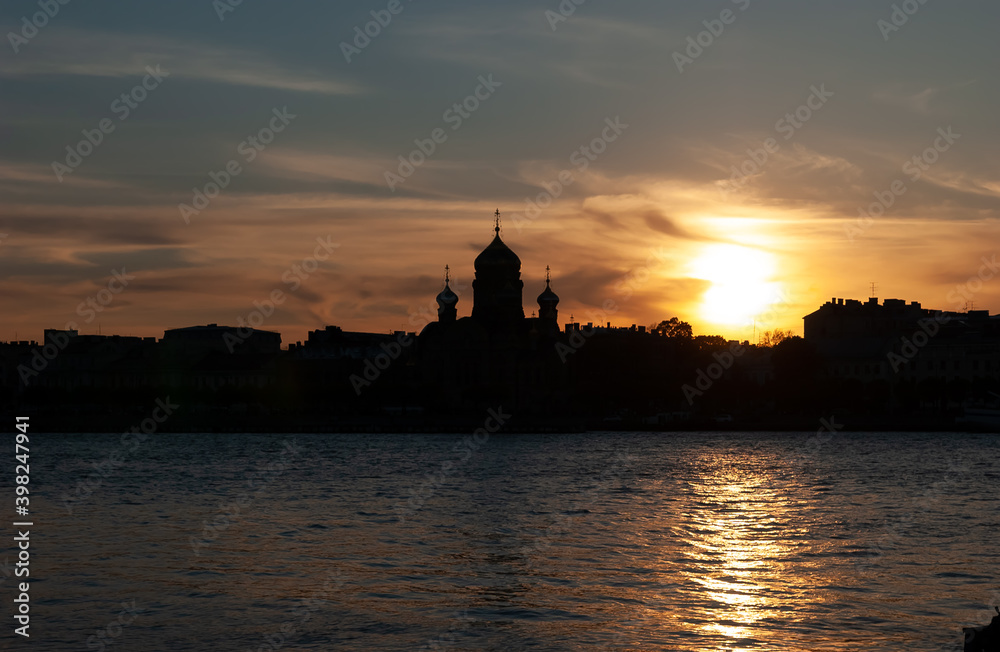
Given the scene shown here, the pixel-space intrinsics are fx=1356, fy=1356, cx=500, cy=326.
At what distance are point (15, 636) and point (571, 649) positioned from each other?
790 centimetres

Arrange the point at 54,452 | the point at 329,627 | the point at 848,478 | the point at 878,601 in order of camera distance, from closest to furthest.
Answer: the point at 329,627, the point at 878,601, the point at 848,478, the point at 54,452

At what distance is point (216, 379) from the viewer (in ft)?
425

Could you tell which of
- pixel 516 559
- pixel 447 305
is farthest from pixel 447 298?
pixel 516 559

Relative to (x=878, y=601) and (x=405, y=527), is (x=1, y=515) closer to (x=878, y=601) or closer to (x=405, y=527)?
(x=405, y=527)

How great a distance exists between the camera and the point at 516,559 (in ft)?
87.5

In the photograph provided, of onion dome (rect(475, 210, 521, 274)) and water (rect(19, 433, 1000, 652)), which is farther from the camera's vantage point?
onion dome (rect(475, 210, 521, 274))

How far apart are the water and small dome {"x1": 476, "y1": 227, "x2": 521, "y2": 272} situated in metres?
58.4

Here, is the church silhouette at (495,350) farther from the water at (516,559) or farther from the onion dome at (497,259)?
the water at (516,559)

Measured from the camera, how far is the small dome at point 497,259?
111 metres

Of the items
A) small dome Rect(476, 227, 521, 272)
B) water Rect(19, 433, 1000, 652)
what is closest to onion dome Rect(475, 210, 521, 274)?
small dome Rect(476, 227, 521, 272)

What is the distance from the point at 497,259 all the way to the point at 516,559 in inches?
3343

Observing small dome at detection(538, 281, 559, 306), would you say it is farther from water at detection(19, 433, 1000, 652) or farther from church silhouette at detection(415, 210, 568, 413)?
water at detection(19, 433, 1000, 652)

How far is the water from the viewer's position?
777 inches

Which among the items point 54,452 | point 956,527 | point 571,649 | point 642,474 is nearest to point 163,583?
point 571,649
